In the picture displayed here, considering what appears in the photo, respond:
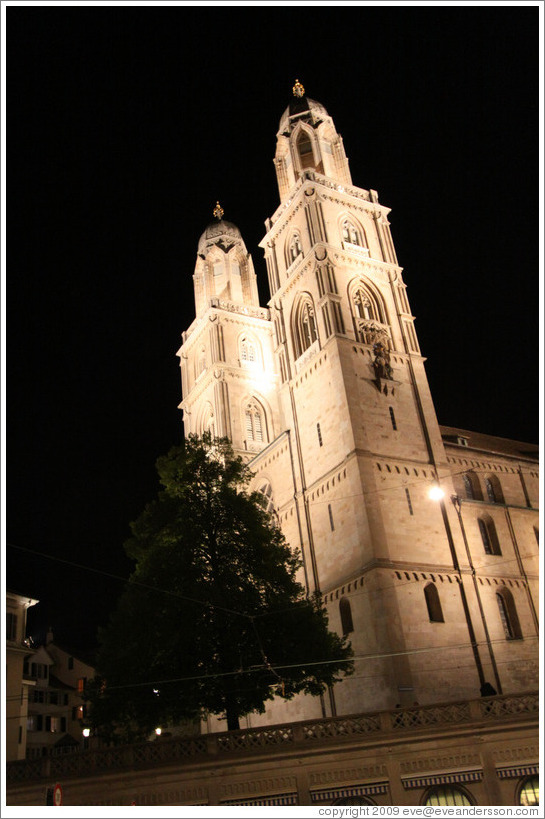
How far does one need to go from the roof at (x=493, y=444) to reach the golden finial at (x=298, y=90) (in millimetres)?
25441

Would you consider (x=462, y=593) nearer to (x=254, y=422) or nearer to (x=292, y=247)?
(x=254, y=422)

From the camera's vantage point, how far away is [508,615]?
3538 cm

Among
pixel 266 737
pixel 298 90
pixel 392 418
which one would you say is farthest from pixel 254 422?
pixel 266 737

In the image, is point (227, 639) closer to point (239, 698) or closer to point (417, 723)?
point (239, 698)

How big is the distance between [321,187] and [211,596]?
2833 centimetres

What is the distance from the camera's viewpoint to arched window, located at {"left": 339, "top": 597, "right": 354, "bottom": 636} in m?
31.7

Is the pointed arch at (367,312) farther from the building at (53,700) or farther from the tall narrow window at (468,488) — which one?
the building at (53,700)

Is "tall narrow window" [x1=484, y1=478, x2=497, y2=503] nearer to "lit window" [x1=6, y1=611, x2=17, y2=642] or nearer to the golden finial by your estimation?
"lit window" [x1=6, y1=611, x2=17, y2=642]

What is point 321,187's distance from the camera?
4272cm

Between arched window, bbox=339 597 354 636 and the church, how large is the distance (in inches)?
5.2

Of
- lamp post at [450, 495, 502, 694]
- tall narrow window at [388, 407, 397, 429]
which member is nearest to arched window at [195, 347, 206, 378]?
tall narrow window at [388, 407, 397, 429]

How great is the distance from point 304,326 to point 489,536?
15.7 m

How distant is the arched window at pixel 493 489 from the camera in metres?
40.6

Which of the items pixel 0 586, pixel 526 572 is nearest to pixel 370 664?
pixel 526 572
